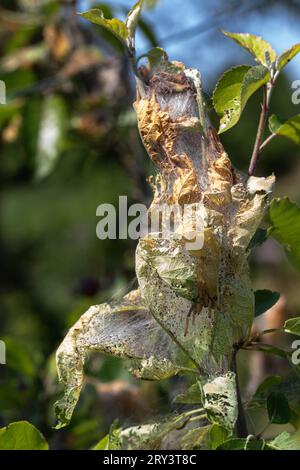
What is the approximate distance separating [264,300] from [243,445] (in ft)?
0.59

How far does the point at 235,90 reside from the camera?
0.79 m

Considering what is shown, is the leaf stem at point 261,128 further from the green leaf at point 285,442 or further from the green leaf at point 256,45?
the green leaf at point 285,442

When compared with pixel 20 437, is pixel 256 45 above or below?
above

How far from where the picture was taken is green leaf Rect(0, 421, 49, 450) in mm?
806

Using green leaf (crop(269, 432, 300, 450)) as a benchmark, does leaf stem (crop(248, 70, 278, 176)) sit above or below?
above

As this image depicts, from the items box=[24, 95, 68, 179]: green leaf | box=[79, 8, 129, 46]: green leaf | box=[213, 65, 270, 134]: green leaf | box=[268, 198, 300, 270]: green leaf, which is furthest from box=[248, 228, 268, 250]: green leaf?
box=[24, 95, 68, 179]: green leaf

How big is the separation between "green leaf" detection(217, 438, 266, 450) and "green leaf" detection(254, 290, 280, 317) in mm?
155

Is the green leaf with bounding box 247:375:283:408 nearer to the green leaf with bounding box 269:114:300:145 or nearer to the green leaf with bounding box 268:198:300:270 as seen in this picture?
the green leaf with bounding box 268:198:300:270

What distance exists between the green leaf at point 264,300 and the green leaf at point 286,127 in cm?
17

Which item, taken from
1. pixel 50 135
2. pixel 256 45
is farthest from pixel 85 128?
pixel 256 45

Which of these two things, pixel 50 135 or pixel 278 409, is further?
pixel 50 135

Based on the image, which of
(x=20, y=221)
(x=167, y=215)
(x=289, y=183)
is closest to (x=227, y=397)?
(x=167, y=215)

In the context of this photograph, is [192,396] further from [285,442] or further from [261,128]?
[261,128]

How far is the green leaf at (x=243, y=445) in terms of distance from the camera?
70cm
